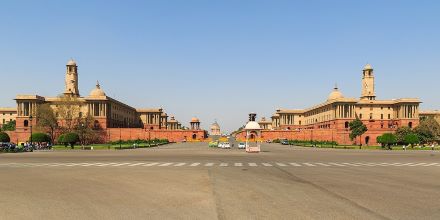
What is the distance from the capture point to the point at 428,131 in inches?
3644

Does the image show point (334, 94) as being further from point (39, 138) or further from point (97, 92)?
point (39, 138)

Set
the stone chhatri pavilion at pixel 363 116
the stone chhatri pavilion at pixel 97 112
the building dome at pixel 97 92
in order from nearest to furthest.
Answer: the stone chhatri pavilion at pixel 97 112, the stone chhatri pavilion at pixel 363 116, the building dome at pixel 97 92

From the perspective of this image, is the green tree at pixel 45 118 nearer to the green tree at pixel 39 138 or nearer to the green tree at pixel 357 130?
the green tree at pixel 39 138

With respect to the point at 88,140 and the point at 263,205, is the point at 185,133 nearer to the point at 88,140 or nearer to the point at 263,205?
the point at 88,140

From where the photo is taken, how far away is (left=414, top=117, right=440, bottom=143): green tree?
91.1 metres

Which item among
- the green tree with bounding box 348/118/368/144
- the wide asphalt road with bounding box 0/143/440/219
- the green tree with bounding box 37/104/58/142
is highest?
the green tree with bounding box 37/104/58/142

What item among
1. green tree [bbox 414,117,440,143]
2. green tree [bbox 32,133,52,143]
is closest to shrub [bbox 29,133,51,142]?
green tree [bbox 32,133,52,143]

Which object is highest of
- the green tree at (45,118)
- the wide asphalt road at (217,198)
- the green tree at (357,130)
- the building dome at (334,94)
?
the building dome at (334,94)

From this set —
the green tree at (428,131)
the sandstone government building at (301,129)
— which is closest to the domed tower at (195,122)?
the sandstone government building at (301,129)

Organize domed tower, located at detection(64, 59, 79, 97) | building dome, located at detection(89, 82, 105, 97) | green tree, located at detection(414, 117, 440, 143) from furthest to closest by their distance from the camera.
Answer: building dome, located at detection(89, 82, 105, 97), domed tower, located at detection(64, 59, 79, 97), green tree, located at detection(414, 117, 440, 143)

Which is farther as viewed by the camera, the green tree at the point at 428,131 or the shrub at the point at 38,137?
the green tree at the point at 428,131

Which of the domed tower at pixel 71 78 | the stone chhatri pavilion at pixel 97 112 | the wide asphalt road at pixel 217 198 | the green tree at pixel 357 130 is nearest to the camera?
the wide asphalt road at pixel 217 198

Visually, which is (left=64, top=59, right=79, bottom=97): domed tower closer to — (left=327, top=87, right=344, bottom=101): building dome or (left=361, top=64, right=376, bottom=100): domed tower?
(left=327, top=87, right=344, bottom=101): building dome

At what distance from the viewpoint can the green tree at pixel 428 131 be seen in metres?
91.1
